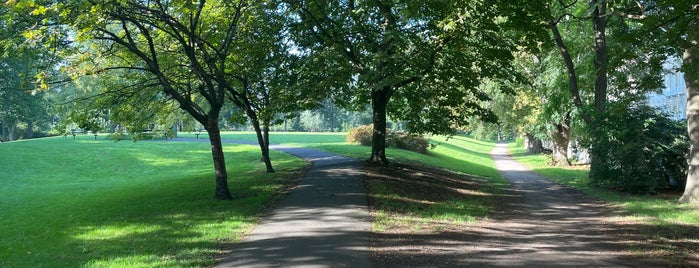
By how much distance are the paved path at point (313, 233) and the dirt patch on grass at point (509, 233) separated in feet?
1.07

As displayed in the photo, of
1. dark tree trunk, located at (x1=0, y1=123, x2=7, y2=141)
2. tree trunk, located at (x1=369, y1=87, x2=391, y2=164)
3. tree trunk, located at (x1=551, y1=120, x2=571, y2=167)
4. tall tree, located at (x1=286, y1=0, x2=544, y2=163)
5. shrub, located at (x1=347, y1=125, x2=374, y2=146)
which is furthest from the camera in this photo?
dark tree trunk, located at (x1=0, y1=123, x2=7, y2=141)

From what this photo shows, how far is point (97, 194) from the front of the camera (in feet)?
57.3

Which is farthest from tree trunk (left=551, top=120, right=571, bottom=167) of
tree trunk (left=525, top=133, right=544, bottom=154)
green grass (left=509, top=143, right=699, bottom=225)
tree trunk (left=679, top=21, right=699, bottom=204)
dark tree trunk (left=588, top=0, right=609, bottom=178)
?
tree trunk (left=679, top=21, right=699, bottom=204)

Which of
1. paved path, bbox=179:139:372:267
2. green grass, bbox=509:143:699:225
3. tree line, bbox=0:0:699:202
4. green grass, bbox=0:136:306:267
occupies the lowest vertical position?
green grass, bbox=0:136:306:267

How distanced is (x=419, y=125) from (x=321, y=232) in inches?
474

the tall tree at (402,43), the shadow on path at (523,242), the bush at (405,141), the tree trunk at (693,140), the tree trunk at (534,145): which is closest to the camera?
the shadow on path at (523,242)

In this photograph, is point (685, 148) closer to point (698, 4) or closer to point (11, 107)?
point (698, 4)

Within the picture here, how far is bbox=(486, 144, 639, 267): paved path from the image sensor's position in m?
7.04

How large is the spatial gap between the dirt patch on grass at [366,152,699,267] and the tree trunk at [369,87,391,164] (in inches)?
121

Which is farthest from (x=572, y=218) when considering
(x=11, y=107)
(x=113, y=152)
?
(x=11, y=107)

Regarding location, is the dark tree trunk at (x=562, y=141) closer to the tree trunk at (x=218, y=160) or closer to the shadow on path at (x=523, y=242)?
the shadow on path at (x=523, y=242)

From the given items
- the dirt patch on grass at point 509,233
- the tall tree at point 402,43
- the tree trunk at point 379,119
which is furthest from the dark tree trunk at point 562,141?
the tree trunk at point 379,119

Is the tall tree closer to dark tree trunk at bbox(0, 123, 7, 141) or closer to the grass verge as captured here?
the grass verge

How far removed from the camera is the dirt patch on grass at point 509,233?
23.3 ft
